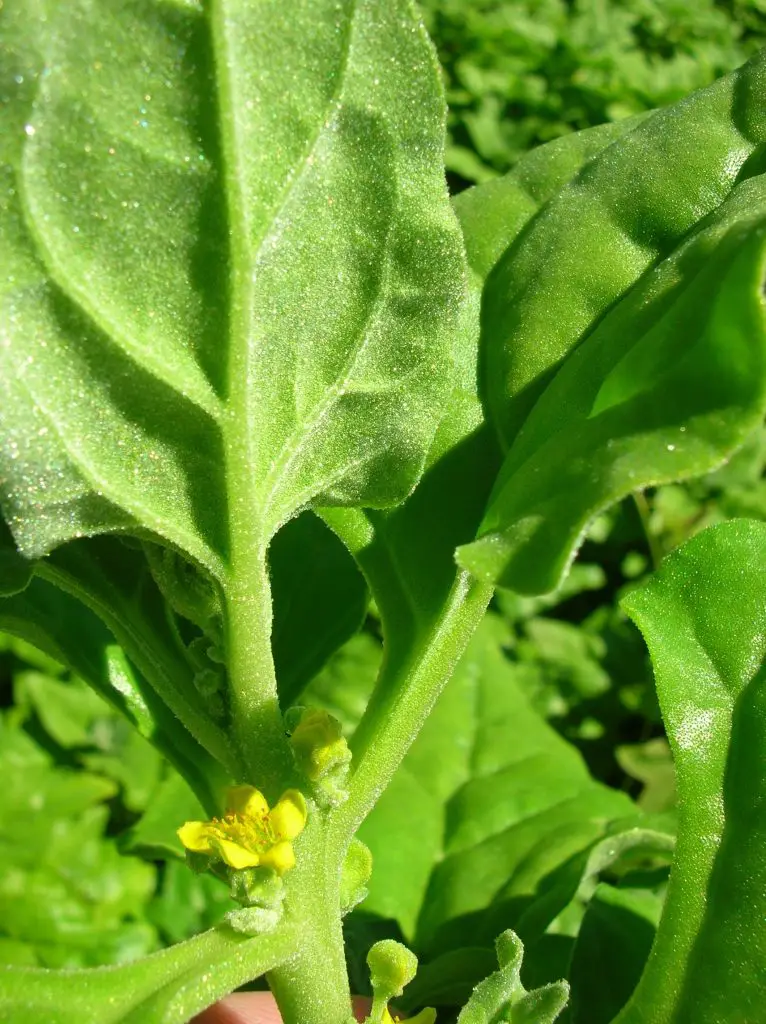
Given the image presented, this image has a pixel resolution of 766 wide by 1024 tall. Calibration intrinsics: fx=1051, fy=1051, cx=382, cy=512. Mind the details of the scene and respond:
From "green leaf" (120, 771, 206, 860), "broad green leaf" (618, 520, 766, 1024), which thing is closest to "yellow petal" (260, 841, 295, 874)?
"broad green leaf" (618, 520, 766, 1024)

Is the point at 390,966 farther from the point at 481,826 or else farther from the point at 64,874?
the point at 64,874

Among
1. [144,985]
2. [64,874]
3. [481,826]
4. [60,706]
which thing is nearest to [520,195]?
[144,985]

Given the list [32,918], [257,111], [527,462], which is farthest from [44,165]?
[32,918]

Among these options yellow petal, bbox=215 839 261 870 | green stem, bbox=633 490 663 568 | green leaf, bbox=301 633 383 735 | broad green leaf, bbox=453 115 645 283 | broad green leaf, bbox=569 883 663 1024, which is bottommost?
green leaf, bbox=301 633 383 735

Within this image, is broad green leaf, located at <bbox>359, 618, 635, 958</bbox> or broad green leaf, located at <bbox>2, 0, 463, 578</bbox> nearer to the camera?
broad green leaf, located at <bbox>2, 0, 463, 578</bbox>

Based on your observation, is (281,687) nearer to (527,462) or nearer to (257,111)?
(527,462)

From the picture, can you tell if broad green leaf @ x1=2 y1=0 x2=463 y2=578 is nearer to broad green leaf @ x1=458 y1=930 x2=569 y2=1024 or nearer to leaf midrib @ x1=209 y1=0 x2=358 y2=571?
leaf midrib @ x1=209 y1=0 x2=358 y2=571

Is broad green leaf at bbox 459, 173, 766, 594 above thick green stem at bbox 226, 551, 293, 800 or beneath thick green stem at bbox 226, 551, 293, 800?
above
